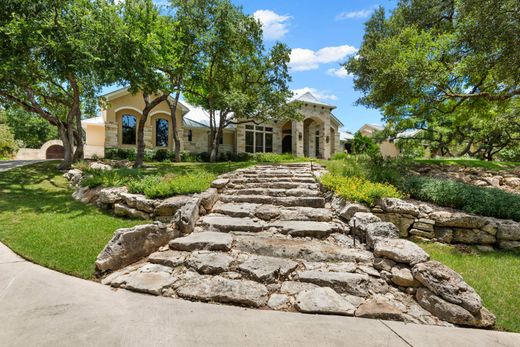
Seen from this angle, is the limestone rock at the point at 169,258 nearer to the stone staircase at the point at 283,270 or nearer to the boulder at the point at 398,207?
the stone staircase at the point at 283,270

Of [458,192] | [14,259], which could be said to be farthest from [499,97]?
[14,259]

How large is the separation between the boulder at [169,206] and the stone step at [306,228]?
2232 mm

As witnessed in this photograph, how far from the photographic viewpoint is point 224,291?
3.38 m

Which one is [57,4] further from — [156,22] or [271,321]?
[271,321]

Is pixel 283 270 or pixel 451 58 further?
pixel 451 58

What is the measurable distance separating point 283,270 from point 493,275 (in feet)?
11.3

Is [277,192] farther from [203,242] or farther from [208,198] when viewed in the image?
[203,242]

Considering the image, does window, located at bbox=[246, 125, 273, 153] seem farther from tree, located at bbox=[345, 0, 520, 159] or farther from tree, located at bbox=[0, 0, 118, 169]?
tree, located at bbox=[0, 0, 118, 169]

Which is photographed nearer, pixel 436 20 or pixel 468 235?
pixel 468 235

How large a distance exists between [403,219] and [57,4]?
1386 cm

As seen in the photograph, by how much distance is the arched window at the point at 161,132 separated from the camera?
21.4 meters

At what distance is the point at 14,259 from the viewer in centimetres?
430

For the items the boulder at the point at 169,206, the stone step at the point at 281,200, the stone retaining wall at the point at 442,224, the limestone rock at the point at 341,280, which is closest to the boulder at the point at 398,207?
the stone retaining wall at the point at 442,224

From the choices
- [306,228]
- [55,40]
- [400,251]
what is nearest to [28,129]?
[55,40]
